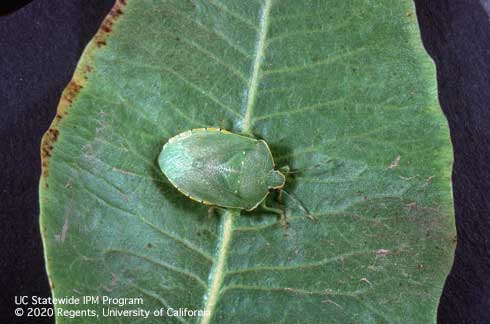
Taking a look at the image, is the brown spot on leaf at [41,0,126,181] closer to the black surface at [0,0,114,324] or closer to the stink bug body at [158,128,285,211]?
the stink bug body at [158,128,285,211]

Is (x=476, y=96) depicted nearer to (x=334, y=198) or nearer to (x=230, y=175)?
(x=334, y=198)

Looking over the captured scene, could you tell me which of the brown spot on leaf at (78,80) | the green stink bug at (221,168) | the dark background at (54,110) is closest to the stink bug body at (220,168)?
the green stink bug at (221,168)

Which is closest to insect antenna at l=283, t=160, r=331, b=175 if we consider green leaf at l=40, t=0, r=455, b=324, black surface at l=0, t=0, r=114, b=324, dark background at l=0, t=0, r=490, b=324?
green leaf at l=40, t=0, r=455, b=324

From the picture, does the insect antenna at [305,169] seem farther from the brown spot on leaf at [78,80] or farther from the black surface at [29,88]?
the black surface at [29,88]

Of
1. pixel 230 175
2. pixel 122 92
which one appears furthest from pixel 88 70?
pixel 230 175

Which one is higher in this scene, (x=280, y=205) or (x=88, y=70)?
(x=88, y=70)
